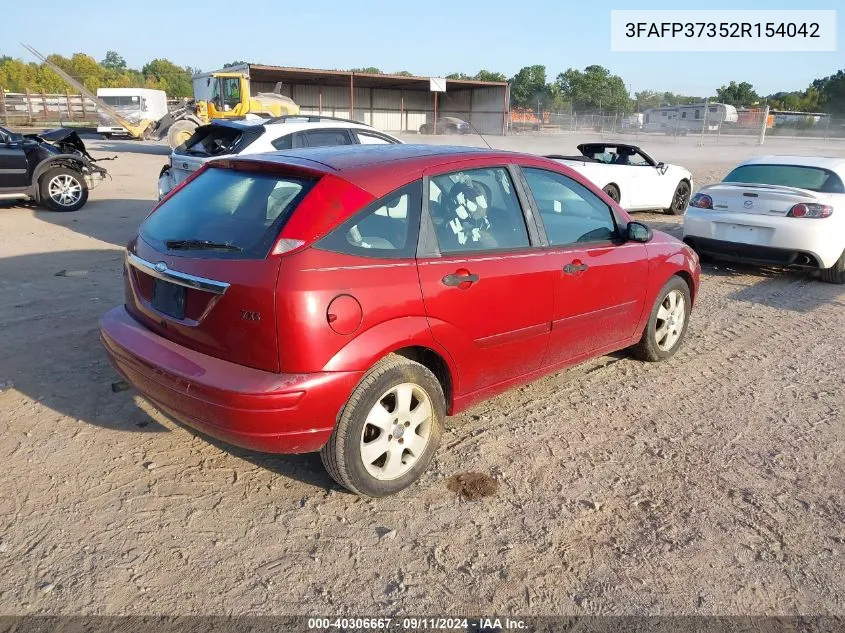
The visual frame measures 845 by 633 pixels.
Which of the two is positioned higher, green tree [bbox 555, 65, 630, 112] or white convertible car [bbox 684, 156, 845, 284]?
green tree [bbox 555, 65, 630, 112]

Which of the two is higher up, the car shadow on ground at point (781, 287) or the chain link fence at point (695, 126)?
the chain link fence at point (695, 126)

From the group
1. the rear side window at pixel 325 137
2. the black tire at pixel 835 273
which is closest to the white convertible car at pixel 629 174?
the rear side window at pixel 325 137

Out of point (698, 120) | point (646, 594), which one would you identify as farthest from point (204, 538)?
point (698, 120)

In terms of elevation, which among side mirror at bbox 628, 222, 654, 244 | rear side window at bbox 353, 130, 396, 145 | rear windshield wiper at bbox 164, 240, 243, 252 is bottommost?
side mirror at bbox 628, 222, 654, 244

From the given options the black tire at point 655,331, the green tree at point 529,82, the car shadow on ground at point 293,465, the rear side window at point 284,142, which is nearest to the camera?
the car shadow on ground at point 293,465

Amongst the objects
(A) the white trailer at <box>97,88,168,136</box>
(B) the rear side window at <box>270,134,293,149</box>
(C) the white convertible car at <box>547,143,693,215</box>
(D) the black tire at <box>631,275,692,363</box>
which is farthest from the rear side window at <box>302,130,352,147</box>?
(A) the white trailer at <box>97,88,168,136</box>

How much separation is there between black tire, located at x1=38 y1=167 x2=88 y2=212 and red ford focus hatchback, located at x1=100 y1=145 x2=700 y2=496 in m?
9.30

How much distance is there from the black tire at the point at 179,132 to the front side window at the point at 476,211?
22.2 meters

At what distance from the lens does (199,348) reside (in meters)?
2.99

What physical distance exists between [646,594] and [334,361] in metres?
1.59

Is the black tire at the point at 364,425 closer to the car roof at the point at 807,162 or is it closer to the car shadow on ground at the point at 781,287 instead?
the car shadow on ground at the point at 781,287

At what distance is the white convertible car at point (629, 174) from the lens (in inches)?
439

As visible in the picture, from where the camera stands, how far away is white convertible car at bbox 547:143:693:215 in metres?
11.1

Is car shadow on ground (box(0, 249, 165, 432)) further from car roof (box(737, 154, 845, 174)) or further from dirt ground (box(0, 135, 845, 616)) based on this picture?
car roof (box(737, 154, 845, 174))
